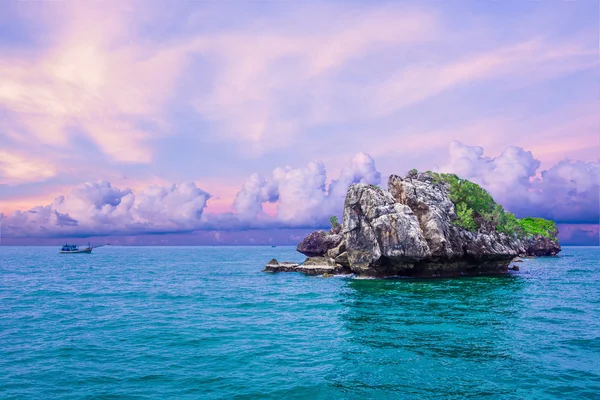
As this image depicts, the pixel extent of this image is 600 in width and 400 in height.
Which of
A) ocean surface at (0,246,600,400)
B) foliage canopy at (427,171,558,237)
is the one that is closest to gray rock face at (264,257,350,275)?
foliage canopy at (427,171,558,237)

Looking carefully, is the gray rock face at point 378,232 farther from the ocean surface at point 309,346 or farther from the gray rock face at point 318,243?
the gray rock face at point 318,243

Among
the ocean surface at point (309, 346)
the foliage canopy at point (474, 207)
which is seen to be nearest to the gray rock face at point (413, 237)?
the foliage canopy at point (474, 207)

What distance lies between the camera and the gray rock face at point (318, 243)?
128 meters

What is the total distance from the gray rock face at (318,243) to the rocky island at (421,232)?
53073mm

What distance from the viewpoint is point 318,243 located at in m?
133

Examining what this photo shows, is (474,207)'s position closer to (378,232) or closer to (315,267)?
(378,232)

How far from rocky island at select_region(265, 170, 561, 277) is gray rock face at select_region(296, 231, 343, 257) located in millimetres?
53073

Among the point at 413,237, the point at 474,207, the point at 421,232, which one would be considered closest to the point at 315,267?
the point at 413,237

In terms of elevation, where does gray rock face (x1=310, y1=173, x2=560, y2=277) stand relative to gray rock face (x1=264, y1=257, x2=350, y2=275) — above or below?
above

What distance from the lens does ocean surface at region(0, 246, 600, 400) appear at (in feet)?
61.6

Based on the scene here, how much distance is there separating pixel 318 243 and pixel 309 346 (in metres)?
107

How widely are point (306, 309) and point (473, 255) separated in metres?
36.2

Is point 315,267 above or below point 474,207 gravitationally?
below

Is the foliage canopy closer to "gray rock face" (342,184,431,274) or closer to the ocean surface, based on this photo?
"gray rock face" (342,184,431,274)
